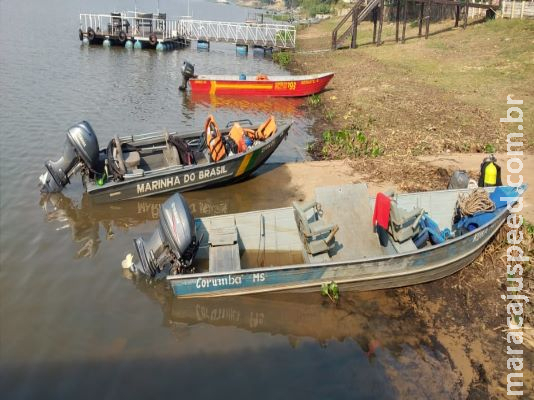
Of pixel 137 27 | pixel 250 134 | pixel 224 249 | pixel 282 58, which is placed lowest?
pixel 224 249

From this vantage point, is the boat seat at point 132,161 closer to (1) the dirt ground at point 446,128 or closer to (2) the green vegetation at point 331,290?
(1) the dirt ground at point 446,128

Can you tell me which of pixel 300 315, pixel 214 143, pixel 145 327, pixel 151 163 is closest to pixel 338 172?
pixel 214 143

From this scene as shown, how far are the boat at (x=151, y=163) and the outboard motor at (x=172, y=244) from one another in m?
3.87

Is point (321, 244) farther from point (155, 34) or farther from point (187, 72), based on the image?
point (155, 34)

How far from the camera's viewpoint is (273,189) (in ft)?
45.8

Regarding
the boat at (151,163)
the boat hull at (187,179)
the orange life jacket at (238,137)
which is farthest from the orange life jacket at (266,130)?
the orange life jacket at (238,137)

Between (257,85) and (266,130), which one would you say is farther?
(257,85)

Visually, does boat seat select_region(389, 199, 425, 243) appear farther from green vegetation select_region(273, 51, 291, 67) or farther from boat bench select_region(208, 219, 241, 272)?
green vegetation select_region(273, 51, 291, 67)

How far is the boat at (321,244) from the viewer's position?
8.40 metres

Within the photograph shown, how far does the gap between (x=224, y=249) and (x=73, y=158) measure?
5.32m

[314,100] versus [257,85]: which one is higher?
[257,85]

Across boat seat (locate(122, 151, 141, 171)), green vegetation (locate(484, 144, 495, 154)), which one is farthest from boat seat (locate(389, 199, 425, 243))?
green vegetation (locate(484, 144, 495, 154))

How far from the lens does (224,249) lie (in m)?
9.09

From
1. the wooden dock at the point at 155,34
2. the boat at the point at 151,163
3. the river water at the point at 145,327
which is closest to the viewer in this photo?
the river water at the point at 145,327
